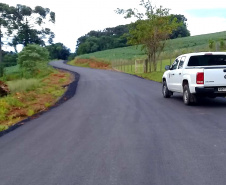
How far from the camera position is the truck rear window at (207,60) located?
13.8 metres

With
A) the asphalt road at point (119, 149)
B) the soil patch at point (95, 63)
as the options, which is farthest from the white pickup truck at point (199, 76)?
the soil patch at point (95, 63)

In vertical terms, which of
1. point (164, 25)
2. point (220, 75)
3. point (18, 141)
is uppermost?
point (164, 25)

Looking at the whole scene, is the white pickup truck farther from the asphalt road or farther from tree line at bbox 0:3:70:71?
tree line at bbox 0:3:70:71

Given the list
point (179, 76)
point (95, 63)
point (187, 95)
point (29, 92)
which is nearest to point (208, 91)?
point (187, 95)

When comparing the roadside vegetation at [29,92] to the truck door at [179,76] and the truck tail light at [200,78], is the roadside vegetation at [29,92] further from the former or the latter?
the truck tail light at [200,78]

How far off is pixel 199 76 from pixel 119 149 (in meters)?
6.35

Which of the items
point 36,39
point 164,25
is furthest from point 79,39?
point 164,25

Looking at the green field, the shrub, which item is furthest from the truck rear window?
the shrub

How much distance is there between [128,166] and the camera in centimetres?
599

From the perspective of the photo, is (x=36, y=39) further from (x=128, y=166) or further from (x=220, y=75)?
(x=128, y=166)

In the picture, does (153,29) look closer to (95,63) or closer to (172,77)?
(172,77)

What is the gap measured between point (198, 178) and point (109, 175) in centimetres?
133

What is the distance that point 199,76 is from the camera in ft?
41.2

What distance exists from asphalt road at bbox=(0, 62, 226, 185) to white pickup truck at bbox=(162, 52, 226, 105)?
885 mm
